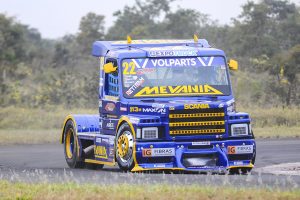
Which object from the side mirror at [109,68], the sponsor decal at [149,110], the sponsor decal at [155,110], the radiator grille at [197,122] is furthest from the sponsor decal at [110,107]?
the radiator grille at [197,122]

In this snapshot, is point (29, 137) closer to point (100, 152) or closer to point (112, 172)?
point (100, 152)

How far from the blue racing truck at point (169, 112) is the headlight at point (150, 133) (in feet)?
0.06

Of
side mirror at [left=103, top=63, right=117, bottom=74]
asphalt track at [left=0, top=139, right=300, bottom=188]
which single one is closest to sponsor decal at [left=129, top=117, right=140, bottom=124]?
asphalt track at [left=0, top=139, right=300, bottom=188]

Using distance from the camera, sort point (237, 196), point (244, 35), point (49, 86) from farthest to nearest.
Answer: point (244, 35)
point (49, 86)
point (237, 196)

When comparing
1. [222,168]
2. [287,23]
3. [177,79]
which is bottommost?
[222,168]

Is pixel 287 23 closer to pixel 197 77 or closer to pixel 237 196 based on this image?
pixel 197 77

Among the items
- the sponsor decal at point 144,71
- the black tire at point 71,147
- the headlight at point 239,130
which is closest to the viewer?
the headlight at point 239,130

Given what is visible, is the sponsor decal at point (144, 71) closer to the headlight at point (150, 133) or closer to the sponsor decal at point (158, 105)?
the sponsor decal at point (158, 105)

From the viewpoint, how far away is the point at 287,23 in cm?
5800

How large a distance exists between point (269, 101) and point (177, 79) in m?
21.8

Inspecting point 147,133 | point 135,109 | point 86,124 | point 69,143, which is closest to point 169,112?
point 147,133

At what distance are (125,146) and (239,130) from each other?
7.50ft

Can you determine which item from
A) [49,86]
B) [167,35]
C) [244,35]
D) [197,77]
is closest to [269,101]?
[49,86]

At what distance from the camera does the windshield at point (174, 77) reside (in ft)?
66.4
